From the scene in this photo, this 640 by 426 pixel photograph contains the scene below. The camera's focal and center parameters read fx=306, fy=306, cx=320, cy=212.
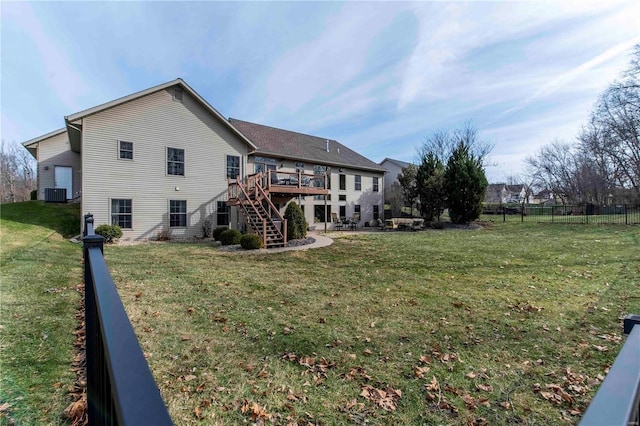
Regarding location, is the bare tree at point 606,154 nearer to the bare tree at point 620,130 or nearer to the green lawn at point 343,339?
the bare tree at point 620,130

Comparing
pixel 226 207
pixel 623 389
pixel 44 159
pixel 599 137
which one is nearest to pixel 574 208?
pixel 599 137

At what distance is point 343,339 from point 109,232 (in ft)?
42.9

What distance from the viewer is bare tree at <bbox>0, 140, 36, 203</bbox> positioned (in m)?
40.4

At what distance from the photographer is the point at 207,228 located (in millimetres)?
16781

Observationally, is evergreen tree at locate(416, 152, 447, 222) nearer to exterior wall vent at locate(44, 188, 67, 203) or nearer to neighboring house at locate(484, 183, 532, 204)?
exterior wall vent at locate(44, 188, 67, 203)

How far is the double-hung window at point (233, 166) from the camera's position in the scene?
17.8 meters

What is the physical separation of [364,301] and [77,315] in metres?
4.71

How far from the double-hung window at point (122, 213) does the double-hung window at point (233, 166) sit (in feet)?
17.4

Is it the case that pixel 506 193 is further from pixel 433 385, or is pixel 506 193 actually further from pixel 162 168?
pixel 433 385

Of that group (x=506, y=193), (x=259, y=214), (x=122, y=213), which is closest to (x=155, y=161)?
(x=122, y=213)

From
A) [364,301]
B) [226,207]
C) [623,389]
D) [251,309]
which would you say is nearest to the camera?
[623,389]

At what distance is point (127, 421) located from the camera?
61 cm

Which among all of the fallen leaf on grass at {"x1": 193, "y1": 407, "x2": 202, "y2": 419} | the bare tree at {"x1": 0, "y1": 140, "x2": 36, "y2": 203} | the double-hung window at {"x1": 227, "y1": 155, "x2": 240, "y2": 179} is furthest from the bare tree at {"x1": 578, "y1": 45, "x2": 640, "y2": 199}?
the bare tree at {"x1": 0, "y1": 140, "x2": 36, "y2": 203}

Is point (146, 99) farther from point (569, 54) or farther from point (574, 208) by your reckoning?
point (574, 208)
